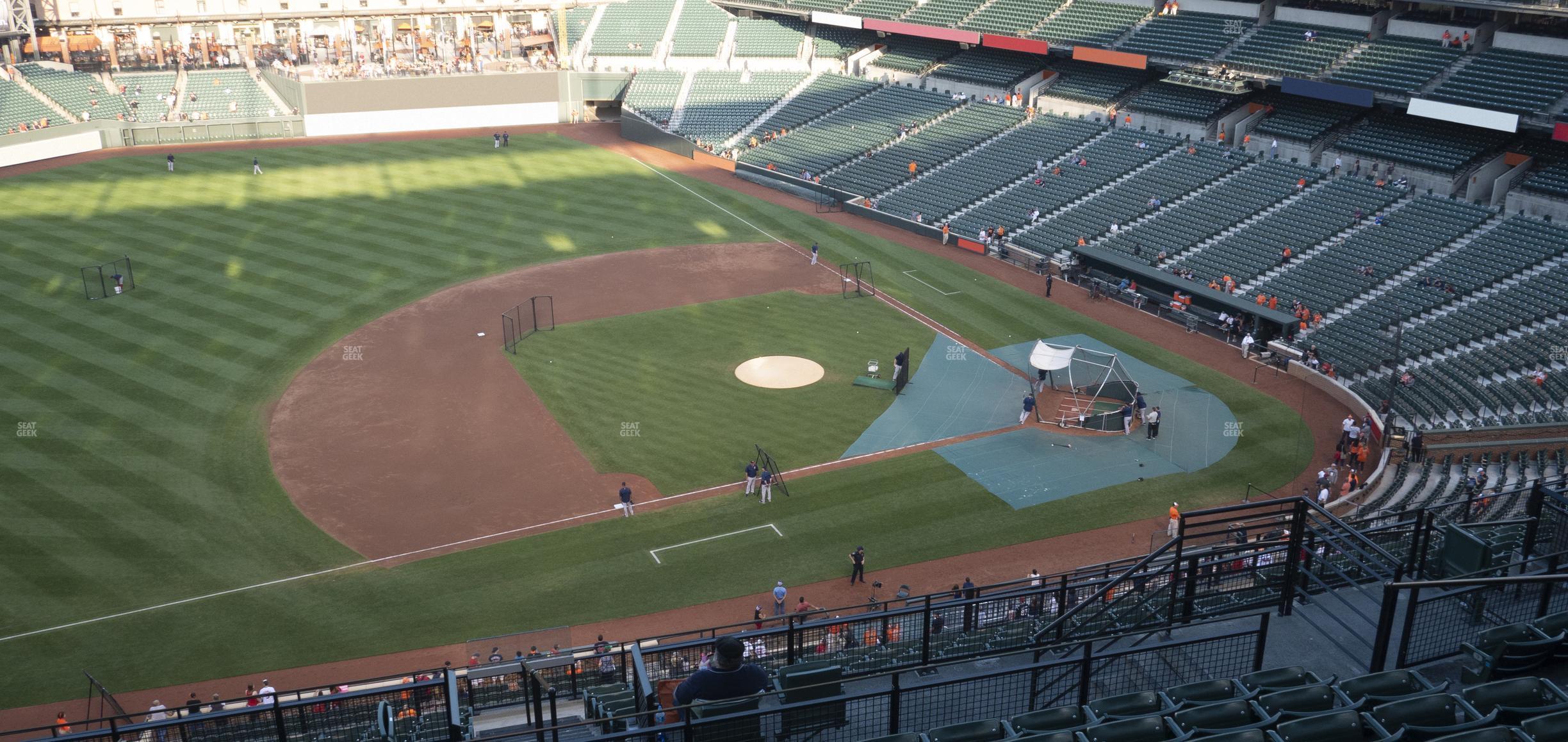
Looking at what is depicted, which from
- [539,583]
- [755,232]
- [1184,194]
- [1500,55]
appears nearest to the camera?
[539,583]

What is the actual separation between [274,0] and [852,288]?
51.6 m

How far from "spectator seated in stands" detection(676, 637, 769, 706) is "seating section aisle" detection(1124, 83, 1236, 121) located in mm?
49080

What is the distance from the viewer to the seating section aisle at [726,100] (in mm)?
70438

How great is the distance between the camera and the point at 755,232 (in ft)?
181

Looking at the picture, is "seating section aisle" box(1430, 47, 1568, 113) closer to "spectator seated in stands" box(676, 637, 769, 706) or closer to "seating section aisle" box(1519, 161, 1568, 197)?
"seating section aisle" box(1519, 161, 1568, 197)

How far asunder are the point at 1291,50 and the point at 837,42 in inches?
1256

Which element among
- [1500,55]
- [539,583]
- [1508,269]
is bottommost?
[539,583]

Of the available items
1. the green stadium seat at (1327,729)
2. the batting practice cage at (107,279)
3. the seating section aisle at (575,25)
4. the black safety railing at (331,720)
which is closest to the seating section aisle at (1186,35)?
the seating section aisle at (575,25)

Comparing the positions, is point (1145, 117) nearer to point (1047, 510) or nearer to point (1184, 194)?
point (1184, 194)

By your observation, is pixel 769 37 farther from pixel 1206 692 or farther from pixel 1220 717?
pixel 1220 717

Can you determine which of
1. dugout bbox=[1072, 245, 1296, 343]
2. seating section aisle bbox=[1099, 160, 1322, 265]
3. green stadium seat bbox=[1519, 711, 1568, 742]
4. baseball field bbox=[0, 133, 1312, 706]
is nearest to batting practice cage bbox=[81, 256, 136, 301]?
baseball field bbox=[0, 133, 1312, 706]

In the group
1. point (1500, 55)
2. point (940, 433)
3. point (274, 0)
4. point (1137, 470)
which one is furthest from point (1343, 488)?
point (274, 0)

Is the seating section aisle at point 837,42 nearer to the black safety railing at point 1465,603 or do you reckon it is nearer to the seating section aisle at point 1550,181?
the seating section aisle at point 1550,181

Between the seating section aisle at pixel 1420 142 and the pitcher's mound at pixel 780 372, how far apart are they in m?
25.8
